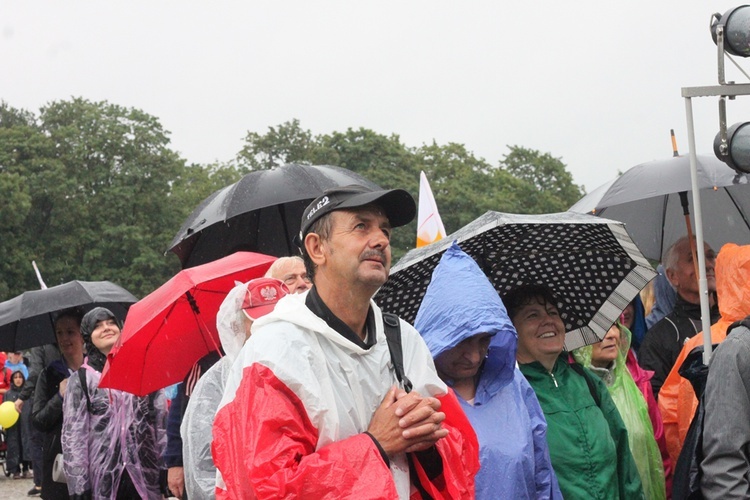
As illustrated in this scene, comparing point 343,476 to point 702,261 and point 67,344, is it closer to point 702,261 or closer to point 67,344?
point 702,261

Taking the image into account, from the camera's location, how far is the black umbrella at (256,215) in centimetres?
772

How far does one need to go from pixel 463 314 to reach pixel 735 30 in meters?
1.78

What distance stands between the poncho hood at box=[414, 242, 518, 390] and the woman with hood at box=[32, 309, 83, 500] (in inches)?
143

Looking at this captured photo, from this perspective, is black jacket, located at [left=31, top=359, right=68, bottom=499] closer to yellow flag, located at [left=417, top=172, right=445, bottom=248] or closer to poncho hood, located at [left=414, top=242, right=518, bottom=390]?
yellow flag, located at [left=417, top=172, right=445, bottom=248]

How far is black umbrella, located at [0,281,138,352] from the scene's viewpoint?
9516 millimetres

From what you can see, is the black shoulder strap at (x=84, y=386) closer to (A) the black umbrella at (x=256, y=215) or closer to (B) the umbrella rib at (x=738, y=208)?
(A) the black umbrella at (x=256, y=215)

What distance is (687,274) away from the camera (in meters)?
7.06

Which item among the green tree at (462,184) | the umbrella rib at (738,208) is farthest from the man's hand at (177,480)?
the green tree at (462,184)

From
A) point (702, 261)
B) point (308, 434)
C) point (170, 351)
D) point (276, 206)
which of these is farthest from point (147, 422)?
point (308, 434)

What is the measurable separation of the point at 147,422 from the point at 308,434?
14.1 feet

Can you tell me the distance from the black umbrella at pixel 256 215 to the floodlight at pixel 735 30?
10.5 feet

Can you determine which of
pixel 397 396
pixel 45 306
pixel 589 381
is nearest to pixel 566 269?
pixel 589 381

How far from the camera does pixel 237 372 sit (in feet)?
10.3

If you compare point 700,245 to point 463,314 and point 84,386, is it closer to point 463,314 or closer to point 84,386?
point 463,314
